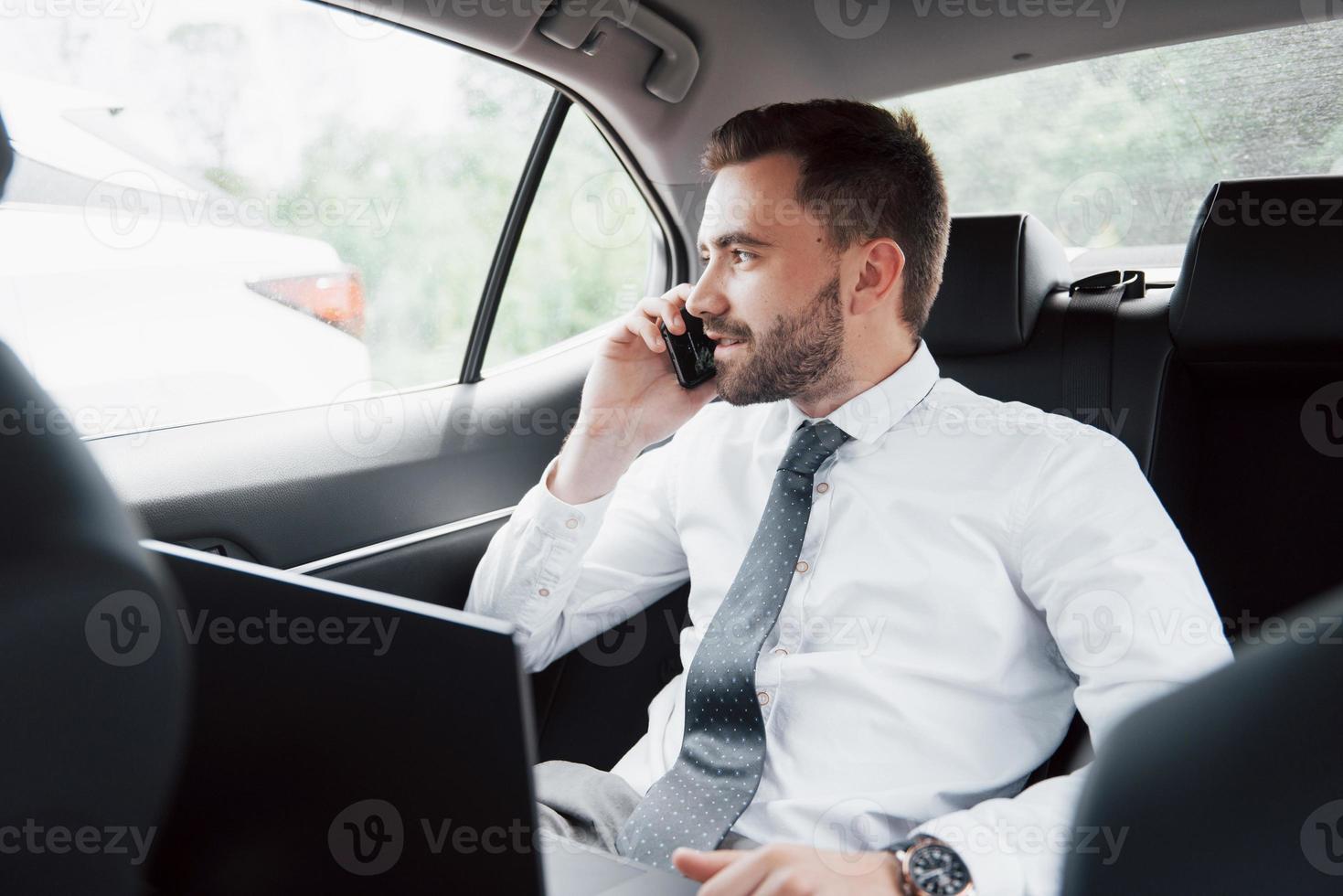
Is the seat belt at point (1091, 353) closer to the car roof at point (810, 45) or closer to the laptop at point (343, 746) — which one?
the car roof at point (810, 45)

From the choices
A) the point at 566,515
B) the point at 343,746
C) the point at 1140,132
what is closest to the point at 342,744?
the point at 343,746

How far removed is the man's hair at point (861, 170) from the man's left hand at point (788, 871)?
2.71ft

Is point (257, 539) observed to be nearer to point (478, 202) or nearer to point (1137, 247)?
point (478, 202)

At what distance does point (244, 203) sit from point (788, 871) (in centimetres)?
150

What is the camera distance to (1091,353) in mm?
1733

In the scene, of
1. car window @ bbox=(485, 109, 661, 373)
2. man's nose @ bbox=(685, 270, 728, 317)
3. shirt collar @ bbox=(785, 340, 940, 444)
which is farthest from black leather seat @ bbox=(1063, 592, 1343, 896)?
car window @ bbox=(485, 109, 661, 373)

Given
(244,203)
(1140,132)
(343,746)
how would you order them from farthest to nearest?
(1140,132) → (244,203) → (343,746)

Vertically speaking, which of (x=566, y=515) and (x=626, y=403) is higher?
(x=626, y=403)

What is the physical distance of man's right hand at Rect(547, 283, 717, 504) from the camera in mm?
1593

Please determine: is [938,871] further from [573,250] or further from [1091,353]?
[573,250]

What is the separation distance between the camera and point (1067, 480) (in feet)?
4.27

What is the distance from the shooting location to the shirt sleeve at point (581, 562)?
5.20ft

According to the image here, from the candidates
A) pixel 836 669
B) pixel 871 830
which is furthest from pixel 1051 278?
pixel 871 830

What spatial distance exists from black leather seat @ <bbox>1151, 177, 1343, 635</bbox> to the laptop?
1329 millimetres
